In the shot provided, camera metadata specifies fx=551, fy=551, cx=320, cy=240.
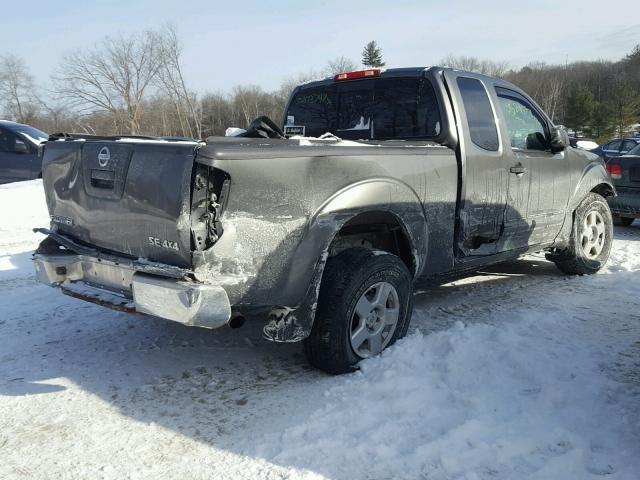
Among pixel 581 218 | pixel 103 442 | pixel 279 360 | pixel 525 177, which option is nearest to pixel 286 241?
pixel 279 360

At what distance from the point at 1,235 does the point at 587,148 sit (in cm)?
773

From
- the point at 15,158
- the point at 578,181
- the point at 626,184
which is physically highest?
the point at 578,181

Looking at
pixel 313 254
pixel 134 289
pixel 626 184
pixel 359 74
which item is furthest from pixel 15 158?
pixel 626 184

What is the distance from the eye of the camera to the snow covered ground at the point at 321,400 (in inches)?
100

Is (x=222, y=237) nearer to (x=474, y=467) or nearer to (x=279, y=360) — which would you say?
(x=279, y=360)

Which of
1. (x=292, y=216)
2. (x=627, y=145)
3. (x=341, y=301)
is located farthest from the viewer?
(x=627, y=145)

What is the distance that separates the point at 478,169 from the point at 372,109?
1.00 meters

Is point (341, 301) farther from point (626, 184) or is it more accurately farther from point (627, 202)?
point (626, 184)

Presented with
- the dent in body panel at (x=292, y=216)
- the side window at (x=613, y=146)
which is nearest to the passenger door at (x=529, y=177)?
the dent in body panel at (x=292, y=216)

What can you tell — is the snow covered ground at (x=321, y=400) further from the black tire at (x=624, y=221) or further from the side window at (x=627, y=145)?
the side window at (x=627, y=145)

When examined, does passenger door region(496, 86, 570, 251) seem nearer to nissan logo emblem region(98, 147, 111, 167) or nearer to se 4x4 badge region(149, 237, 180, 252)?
se 4x4 badge region(149, 237, 180, 252)

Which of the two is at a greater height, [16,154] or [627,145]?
[16,154]

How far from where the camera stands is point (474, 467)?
2.49 meters

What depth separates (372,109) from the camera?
15.0 feet
